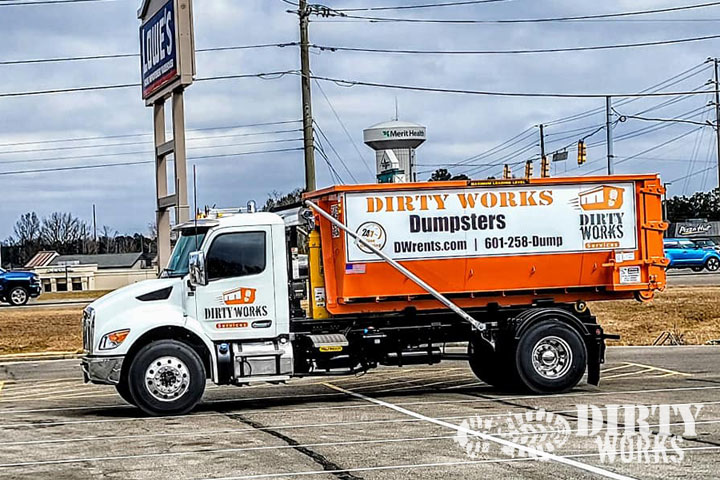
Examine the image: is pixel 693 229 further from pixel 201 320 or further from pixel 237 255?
pixel 201 320

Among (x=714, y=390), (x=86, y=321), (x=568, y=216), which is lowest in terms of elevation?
(x=714, y=390)

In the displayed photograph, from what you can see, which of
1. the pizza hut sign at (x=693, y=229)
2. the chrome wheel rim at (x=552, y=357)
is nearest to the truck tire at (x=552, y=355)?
the chrome wheel rim at (x=552, y=357)

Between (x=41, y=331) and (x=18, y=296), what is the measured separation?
16.0 meters

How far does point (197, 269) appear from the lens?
15.0 metres

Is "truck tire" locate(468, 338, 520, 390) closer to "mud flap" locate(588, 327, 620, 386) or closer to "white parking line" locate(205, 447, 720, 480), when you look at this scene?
"mud flap" locate(588, 327, 620, 386)

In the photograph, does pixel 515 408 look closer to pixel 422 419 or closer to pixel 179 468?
pixel 422 419

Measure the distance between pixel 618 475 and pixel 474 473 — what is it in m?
1.21

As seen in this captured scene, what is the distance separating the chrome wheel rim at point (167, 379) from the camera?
14.6m

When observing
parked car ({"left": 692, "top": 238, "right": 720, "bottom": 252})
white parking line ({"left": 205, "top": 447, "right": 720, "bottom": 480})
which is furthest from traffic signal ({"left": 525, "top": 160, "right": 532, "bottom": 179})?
parked car ({"left": 692, "top": 238, "right": 720, "bottom": 252})

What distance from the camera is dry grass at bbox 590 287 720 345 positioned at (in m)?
28.3

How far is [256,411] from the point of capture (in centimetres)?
1523

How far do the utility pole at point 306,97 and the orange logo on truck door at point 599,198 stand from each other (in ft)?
48.5

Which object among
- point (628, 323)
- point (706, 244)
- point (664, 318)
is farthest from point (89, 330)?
point (706, 244)

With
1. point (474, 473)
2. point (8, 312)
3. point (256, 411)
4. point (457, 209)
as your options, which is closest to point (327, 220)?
point (457, 209)
